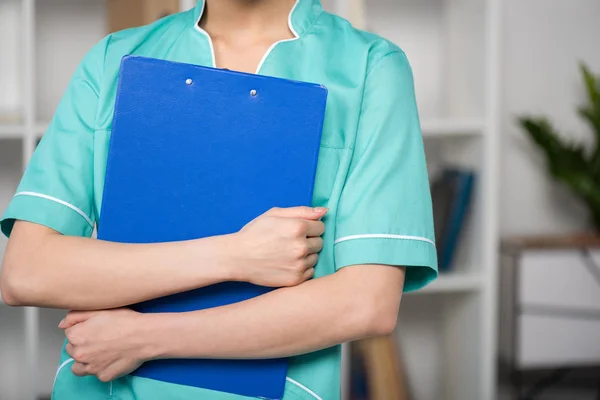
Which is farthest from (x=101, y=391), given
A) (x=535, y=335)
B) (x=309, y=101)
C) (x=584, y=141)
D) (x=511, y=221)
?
(x=584, y=141)

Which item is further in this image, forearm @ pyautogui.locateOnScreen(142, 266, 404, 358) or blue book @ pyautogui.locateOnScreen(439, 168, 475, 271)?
blue book @ pyautogui.locateOnScreen(439, 168, 475, 271)

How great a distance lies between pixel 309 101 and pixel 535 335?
79.0 inches

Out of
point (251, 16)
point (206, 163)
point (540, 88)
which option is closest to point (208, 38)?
point (251, 16)

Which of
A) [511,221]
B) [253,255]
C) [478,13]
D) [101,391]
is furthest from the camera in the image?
[511,221]

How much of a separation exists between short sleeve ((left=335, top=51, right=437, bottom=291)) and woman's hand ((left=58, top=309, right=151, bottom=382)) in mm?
266

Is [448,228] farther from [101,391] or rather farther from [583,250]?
[101,391]

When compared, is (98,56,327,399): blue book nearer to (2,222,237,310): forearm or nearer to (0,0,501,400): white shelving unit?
(2,222,237,310): forearm

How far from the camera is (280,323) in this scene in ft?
3.05

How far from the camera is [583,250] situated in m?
2.68

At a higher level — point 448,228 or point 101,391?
point 101,391

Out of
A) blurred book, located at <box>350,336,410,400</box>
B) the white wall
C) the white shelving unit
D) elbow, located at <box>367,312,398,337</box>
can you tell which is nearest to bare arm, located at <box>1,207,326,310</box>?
elbow, located at <box>367,312,398,337</box>

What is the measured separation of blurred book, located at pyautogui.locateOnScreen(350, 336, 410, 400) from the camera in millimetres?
2576

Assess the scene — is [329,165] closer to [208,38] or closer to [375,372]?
[208,38]

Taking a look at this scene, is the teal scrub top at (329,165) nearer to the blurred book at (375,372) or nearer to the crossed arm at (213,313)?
the crossed arm at (213,313)
